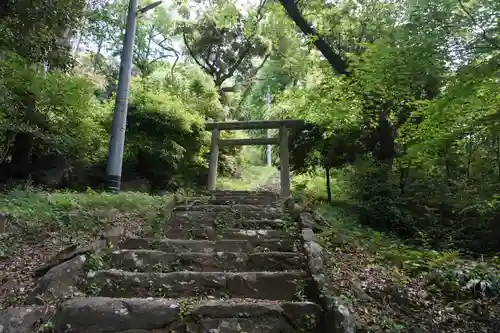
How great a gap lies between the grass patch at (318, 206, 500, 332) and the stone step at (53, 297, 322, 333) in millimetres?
537

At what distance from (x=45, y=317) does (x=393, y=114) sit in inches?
359

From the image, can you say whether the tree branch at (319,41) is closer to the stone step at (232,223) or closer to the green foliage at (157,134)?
the green foliage at (157,134)

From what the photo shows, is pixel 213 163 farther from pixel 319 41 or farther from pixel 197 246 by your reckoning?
pixel 197 246

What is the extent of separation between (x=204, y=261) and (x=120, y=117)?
189 inches

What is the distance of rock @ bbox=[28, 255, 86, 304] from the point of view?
3365mm

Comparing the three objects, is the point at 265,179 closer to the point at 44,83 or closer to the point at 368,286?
the point at 44,83

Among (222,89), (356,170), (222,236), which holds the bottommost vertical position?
(222,236)

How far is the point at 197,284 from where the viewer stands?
3791 mm

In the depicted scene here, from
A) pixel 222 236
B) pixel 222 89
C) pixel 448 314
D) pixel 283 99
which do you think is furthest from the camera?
pixel 222 89

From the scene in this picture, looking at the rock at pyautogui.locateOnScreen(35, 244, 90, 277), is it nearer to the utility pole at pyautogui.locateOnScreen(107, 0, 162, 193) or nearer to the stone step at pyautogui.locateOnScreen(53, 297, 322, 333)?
the stone step at pyautogui.locateOnScreen(53, 297, 322, 333)

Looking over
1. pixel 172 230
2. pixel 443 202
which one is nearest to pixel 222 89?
pixel 443 202

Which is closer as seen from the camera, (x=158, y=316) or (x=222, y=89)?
(x=158, y=316)

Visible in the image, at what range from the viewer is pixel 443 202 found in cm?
872

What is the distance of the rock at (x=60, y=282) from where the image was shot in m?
3.37
